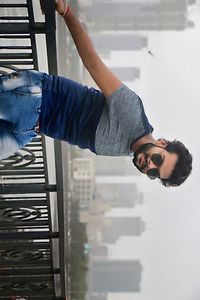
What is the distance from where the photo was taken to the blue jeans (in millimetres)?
1325

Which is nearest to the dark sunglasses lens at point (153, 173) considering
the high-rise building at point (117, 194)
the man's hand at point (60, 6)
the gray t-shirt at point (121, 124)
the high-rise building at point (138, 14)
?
the gray t-shirt at point (121, 124)

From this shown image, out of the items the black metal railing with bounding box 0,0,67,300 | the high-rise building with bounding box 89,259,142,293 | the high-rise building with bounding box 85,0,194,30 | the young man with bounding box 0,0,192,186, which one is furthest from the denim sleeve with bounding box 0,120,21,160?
the high-rise building with bounding box 89,259,142,293

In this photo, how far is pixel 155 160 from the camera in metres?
1.39

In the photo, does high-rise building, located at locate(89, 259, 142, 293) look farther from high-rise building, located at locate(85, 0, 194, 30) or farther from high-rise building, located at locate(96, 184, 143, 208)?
high-rise building, located at locate(85, 0, 194, 30)

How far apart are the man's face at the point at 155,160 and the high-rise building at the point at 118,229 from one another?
10392 mm

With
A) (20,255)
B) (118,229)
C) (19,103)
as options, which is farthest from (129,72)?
(118,229)

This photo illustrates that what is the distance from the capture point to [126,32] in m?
4.75

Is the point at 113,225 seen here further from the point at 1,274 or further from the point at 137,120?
the point at 137,120

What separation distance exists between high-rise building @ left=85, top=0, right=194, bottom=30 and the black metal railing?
208cm

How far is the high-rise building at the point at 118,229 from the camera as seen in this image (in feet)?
39.8

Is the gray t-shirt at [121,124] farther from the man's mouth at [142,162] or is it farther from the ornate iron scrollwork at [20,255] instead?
the ornate iron scrollwork at [20,255]

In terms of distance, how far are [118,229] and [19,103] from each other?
42.7 feet

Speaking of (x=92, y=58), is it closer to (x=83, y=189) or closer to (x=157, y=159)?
(x=157, y=159)

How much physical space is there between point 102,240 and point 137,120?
459 inches
